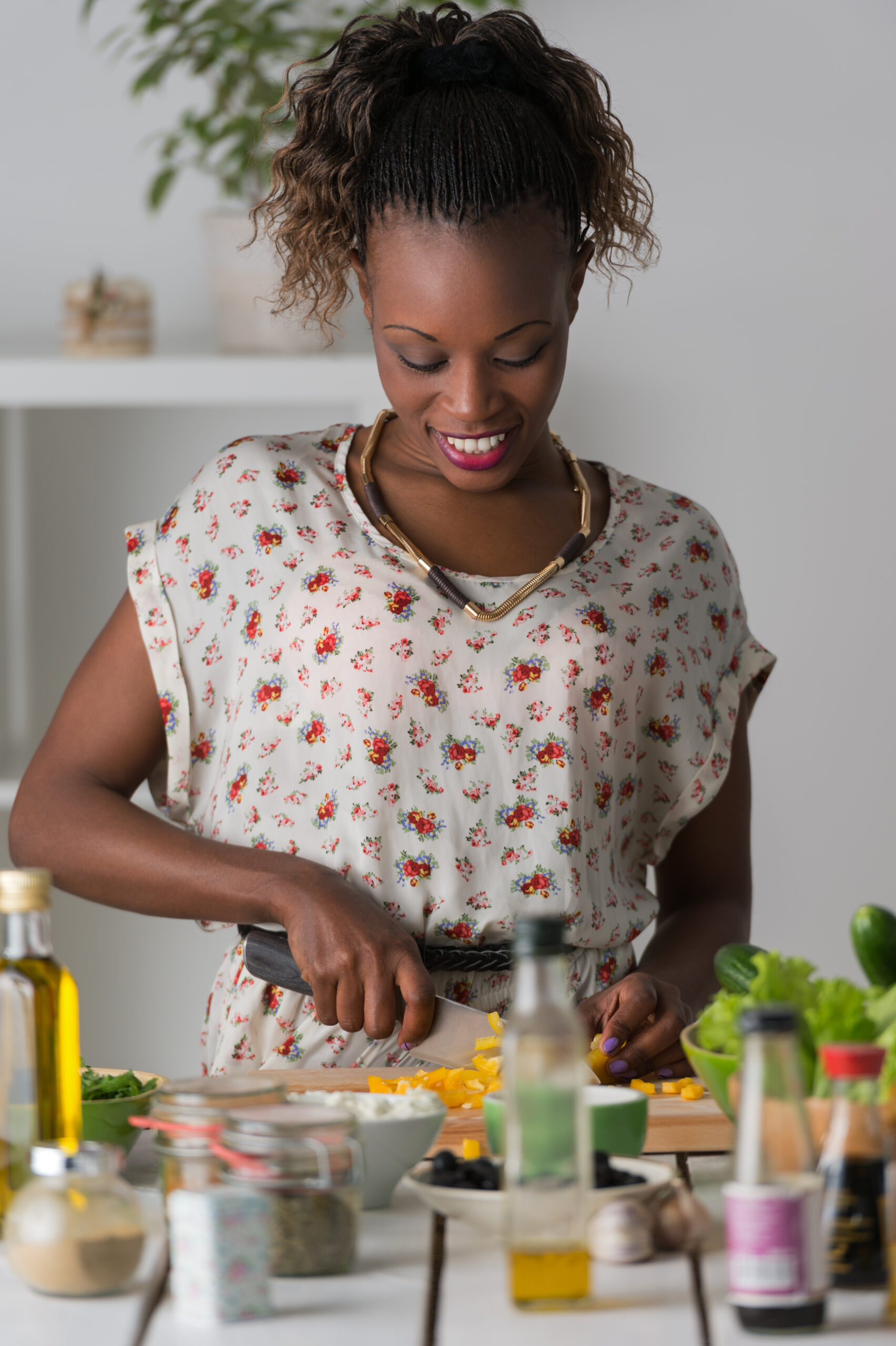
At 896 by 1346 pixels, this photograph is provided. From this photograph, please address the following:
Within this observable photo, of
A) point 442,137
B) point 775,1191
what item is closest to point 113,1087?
point 775,1191

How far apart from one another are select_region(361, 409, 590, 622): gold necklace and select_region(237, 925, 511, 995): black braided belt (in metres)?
0.30

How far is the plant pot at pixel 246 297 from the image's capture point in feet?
7.30

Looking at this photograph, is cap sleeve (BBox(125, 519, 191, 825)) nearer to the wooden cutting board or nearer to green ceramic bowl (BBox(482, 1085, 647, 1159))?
the wooden cutting board

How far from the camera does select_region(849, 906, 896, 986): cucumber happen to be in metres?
0.93

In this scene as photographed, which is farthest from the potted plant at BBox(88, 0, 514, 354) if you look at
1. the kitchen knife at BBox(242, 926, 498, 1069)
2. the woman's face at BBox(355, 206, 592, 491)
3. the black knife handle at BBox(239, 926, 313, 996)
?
the kitchen knife at BBox(242, 926, 498, 1069)

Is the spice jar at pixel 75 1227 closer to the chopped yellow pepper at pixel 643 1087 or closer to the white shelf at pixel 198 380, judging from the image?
the chopped yellow pepper at pixel 643 1087

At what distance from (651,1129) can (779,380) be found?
1660 millimetres

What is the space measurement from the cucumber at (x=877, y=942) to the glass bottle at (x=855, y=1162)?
0.67ft

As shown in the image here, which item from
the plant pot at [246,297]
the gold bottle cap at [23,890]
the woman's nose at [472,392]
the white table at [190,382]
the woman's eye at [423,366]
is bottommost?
the gold bottle cap at [23,890]

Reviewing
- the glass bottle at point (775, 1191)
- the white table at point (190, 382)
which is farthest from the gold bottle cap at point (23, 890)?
the white table at point (190, 382)

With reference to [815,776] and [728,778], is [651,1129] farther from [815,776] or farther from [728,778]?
[815,776]

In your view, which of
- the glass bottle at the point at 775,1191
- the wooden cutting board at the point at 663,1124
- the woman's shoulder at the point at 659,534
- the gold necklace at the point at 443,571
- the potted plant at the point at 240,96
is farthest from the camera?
the potted plant at the point at 240,96

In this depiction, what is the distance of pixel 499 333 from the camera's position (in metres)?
1.29

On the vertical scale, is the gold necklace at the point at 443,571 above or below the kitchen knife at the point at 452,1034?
above
